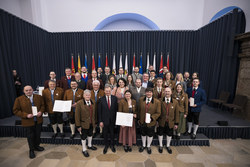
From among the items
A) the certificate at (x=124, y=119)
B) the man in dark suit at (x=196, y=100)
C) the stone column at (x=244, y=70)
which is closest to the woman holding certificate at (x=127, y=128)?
the certificate at (x=124, y=119)

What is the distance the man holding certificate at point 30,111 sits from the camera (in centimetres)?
255

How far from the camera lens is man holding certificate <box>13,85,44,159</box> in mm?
2549

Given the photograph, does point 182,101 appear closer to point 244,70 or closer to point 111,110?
point 111,110

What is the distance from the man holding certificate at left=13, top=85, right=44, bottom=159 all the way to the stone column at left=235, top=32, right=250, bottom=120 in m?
6.84

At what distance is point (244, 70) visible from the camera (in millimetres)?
4562

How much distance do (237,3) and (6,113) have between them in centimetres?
A: 1153

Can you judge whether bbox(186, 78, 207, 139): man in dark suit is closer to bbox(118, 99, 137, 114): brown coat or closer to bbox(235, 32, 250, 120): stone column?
bbox(118, 99, 137, 114): brown coat

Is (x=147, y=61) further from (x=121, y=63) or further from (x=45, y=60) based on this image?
(x=45, y=60)

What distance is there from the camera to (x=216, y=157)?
291cm

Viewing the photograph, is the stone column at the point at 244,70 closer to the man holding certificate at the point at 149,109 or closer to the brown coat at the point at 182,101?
the brown coat at the point at 182,101

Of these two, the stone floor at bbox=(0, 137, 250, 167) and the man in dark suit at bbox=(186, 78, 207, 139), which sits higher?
the man in dark suit at bbox=(186, 78, 207, 139)

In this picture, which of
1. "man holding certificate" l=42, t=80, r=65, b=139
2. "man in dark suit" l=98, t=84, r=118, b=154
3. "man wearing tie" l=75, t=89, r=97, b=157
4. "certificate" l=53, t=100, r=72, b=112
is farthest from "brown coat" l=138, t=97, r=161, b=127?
"man holding certificate" l=42, t=80, r=65, b=139

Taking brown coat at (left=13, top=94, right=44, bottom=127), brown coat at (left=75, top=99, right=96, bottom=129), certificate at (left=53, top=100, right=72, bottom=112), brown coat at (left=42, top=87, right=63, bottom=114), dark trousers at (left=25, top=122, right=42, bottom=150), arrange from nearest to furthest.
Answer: brown coat at (left=13, top=94, right=44, bottom=127) → brown coat at (left=75, top=99, right=96, bottom=129) → dark trousers at (left=25, top=122, right=42, bottom=150) → certificate at (left=53, top=100, right=72, bottom=112) → brown coat at (left=42, top=87, right=63, bottom=114)

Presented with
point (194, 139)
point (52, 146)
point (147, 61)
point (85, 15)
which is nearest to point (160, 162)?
point (194, 139)
